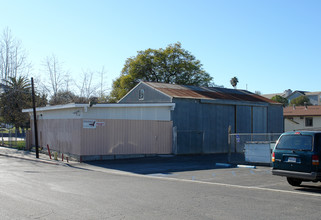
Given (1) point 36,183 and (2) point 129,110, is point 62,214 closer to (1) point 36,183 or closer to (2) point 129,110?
(1) point 36,183

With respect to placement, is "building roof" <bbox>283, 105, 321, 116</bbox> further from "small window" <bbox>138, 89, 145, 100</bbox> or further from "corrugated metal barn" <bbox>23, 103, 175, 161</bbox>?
"corrugated metal barn" <bbox>23, 103, 175, 161</bbox>

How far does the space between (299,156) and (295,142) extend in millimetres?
524

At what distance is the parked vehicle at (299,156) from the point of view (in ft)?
33.8

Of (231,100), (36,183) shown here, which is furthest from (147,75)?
(36,183)

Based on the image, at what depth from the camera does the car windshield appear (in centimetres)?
1064

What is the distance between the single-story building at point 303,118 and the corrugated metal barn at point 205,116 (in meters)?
18.9

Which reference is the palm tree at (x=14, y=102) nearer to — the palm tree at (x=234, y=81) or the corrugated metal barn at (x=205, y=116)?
the corrugated metal barn at (x=205, y=116)

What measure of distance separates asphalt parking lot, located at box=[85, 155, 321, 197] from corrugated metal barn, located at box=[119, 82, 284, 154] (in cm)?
317

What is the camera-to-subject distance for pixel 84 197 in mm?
9211

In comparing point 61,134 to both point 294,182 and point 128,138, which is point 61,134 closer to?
point 128,138

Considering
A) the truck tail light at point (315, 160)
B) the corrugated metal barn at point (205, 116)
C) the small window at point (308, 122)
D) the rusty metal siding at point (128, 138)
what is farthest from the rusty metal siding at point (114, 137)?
the small window at point (308, 122)

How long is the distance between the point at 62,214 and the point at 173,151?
17087 millimetres

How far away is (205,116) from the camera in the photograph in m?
26.1

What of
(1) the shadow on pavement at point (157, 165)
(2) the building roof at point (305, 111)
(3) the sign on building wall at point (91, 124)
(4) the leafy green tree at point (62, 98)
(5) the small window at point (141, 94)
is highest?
(4) the leafy green tree at point (62, 98)
